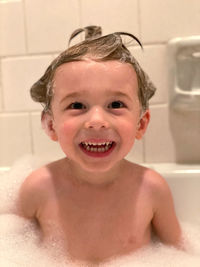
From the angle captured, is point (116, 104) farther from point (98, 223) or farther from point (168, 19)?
point (168, 19)

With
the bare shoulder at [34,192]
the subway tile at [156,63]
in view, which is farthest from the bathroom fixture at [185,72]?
the bare shoulder at [34,192]

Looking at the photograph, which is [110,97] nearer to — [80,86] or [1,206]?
[80,86]

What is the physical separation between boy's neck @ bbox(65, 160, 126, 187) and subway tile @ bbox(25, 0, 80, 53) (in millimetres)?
Answer: 481

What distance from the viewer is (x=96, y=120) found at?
2.76 ft

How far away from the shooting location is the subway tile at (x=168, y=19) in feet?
4.03

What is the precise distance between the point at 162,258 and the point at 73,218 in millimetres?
281

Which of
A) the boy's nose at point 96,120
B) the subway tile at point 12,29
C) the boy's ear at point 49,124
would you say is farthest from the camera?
the subway tile at point 12,29

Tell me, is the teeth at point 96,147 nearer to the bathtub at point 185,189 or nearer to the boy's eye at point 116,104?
the boy's eye at point 116,104

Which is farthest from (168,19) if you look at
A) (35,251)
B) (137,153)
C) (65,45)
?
(35,251)

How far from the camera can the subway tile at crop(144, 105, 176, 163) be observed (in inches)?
50.8

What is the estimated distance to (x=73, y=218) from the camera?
103 cm

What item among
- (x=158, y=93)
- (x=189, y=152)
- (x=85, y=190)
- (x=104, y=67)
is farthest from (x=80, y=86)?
(x=189, y=152)

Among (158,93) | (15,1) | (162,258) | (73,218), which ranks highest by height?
(15,1)

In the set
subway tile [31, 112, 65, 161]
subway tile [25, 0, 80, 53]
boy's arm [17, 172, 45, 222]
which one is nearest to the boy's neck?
boy's arm [17, 172, 45, 222]
